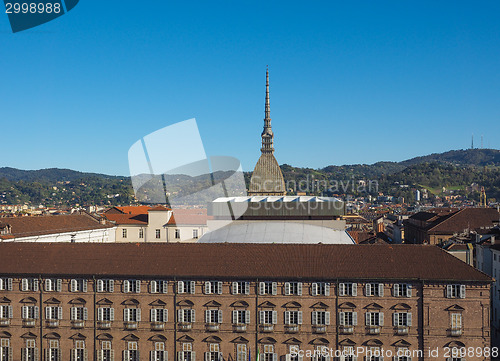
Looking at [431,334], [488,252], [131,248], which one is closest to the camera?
[431,334]

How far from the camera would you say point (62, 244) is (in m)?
60.8

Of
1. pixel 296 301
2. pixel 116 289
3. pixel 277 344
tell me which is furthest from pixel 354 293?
pixel 116 289

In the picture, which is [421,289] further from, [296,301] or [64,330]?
[64,330]

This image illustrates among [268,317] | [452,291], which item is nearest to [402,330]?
[452,291]

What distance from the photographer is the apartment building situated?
50875 mm

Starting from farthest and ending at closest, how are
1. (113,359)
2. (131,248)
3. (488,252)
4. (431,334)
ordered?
(488,252) < (131,248) < (113,359) < (431,334)

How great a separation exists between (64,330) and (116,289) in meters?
6.83

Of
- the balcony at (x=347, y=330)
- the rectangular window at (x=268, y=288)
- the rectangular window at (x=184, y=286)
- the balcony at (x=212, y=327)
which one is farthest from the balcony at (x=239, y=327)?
the balcony at (x=347, y=330)

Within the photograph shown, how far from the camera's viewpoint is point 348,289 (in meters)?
52.1

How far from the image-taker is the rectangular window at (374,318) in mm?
51281

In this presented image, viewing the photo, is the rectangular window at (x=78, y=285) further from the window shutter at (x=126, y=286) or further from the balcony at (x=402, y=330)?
the balcony at (x=402, y=330)

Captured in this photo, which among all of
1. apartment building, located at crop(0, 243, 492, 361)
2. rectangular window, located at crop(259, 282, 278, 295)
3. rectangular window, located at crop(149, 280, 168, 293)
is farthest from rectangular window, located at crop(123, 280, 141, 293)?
rectangular window, located at crop(259, 282, 278, 295)

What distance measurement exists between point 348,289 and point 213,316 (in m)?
13.6

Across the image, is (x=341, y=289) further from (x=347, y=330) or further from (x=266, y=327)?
(x=266, y=327)
